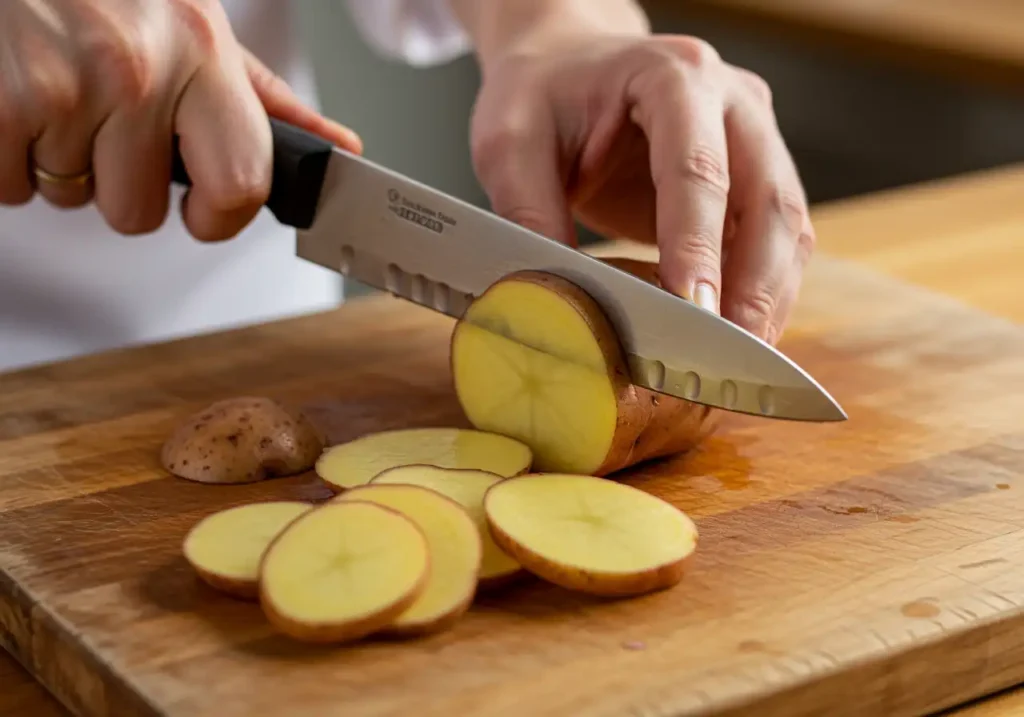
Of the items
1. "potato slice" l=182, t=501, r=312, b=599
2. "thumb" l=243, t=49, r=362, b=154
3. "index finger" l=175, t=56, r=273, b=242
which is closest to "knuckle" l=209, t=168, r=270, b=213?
"index finger" l=175, t=56, r=273, b=242

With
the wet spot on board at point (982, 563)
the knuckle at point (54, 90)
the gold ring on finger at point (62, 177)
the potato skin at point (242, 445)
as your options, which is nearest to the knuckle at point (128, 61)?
the knuckle at point (54, 90)

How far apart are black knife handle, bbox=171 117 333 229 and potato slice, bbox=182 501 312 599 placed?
0.45m

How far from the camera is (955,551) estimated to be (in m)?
1.36

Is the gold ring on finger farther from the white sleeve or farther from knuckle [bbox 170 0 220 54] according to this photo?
the white sleeve

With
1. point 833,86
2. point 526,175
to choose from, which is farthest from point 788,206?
point 833,86

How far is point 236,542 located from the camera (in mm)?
1296

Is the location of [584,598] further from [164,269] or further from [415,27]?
[415,27]

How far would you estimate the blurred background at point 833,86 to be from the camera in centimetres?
365

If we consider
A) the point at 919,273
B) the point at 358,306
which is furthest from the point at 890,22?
the point at 358,306

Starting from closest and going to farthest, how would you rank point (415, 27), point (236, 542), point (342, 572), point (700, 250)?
point (342, 572) < point (236, 542) < point (700, 250) < point (415, 27)

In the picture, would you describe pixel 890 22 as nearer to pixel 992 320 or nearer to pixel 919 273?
pixel 919 273

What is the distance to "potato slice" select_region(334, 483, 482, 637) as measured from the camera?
3.91 feet

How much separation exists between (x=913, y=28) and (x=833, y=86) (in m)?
0.47

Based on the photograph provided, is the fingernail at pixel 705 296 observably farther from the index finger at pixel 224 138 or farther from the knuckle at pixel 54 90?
the knuckle at pixel 54 90
